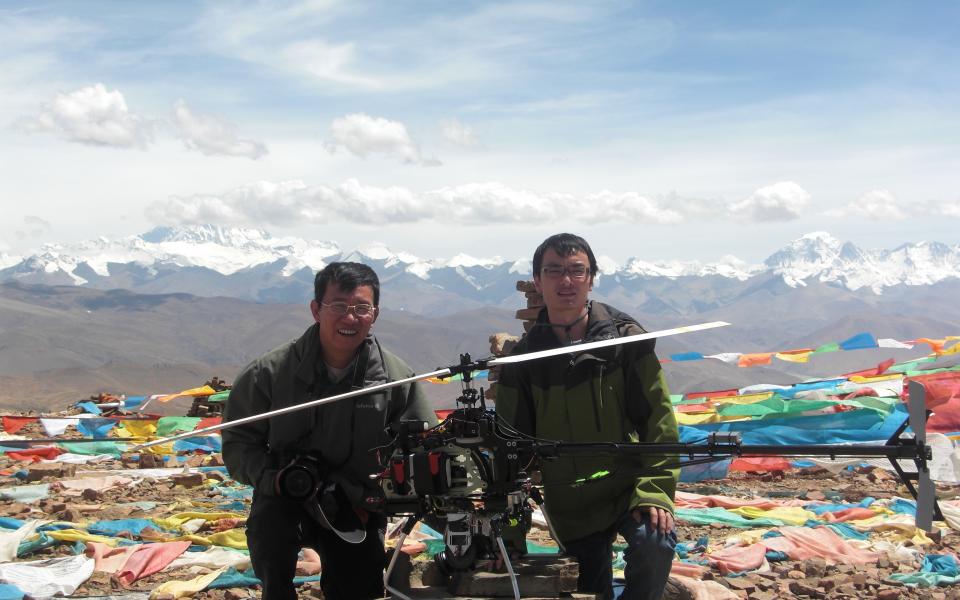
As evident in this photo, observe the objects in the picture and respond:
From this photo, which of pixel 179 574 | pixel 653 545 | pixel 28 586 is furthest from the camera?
pixel 179 574

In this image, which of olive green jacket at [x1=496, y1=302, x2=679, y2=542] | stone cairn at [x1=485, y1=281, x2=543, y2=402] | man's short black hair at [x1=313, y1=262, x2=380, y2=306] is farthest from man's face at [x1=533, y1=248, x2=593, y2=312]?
stone cairn at [x1=485, y1=281, x2=543, y2=402]

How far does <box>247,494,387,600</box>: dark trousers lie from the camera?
505 centimetres

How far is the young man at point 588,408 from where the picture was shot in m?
4.81

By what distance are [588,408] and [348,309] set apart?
4.59ft

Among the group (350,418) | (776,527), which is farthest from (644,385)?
(776,527)

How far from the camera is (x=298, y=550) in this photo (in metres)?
5.28

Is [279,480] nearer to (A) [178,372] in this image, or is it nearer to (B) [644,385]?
(B) [644,385]

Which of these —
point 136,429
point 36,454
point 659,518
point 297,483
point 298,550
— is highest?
point 297,483

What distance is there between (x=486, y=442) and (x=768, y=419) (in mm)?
9969

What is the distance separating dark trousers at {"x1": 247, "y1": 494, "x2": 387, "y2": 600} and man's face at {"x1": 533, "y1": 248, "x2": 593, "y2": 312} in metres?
1.52

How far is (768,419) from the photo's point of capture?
13.2 m

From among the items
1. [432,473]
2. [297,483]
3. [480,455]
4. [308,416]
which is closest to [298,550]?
[297,483]

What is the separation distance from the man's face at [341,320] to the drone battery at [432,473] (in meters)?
1.37

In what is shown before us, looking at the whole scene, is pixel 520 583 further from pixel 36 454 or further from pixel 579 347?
pixel 36 454
